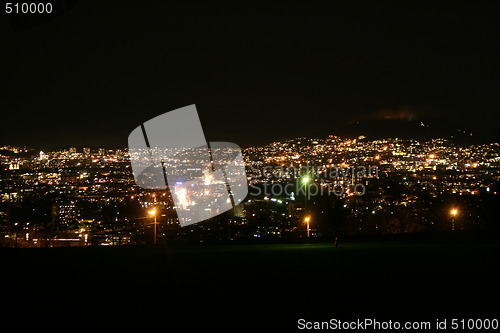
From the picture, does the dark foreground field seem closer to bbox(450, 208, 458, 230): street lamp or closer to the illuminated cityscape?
the illuminated cityscape

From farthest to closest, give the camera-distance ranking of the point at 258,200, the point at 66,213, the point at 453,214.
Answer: the point at 453,214, the point at 258,200, the point at 66,213

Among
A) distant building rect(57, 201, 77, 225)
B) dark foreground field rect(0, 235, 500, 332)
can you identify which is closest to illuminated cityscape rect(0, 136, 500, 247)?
distant building rect(57, 201, 77, 225)

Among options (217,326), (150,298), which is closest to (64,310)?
(150,298)

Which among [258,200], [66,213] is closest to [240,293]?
[66,213]

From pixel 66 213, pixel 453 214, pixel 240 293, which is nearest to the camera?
pixel 240 293

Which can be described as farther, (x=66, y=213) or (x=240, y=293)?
(x=66, y=213)

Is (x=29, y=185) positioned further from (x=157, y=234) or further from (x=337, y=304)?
(x=337, y=304)

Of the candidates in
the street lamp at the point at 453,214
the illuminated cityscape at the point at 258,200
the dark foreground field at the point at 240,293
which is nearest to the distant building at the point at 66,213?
the illuminated cityscape at the point at 258,200

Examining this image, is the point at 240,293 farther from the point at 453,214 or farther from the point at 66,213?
the point at 453,214
